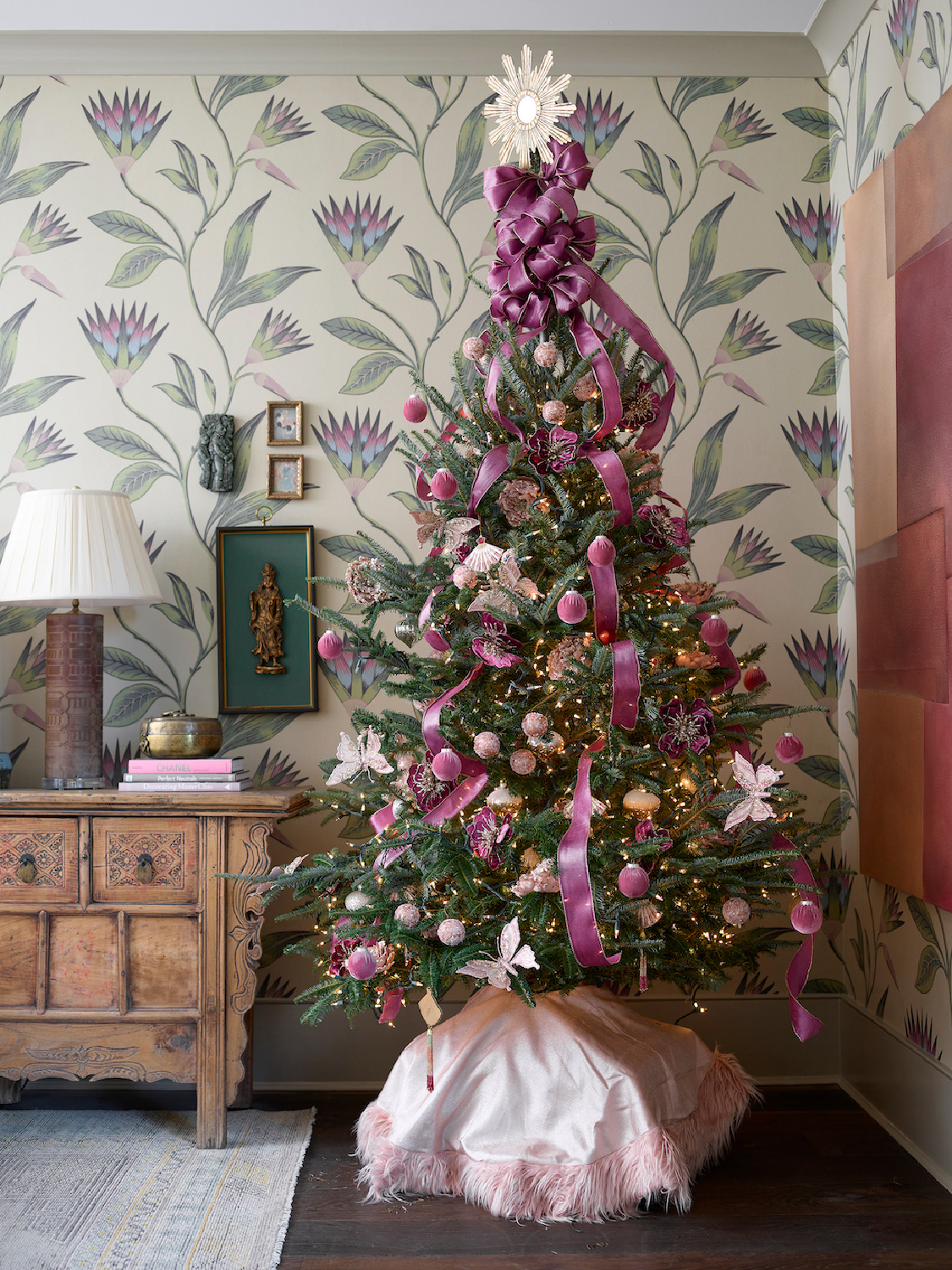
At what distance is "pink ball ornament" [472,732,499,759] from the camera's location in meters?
1.64

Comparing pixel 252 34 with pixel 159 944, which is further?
pixel 252 34

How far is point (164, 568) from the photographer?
7.89ft

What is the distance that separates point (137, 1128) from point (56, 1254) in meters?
0.50

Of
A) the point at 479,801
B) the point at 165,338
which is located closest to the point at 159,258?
the point at 165,338

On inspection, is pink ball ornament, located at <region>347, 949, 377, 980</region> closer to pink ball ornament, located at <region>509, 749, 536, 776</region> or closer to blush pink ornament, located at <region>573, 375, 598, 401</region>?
pink ball ornament, located at <region>509, 749, 536, 776</region>

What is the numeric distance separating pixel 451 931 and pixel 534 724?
1.29 ft

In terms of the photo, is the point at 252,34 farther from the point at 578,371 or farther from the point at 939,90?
the point at 939,90

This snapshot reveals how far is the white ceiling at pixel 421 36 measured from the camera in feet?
7.41

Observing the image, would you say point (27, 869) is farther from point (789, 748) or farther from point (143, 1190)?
point (789, 748)

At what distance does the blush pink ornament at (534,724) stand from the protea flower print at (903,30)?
1.62 metres

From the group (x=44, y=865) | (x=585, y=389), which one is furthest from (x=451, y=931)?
(x=585, y=389)

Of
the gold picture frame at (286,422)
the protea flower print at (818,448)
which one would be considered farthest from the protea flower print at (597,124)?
the gold picture frame at (286,422)

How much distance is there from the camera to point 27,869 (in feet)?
6.38

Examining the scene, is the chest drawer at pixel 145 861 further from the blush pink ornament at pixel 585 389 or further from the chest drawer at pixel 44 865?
the blush pink ornament at pixel 585 389
